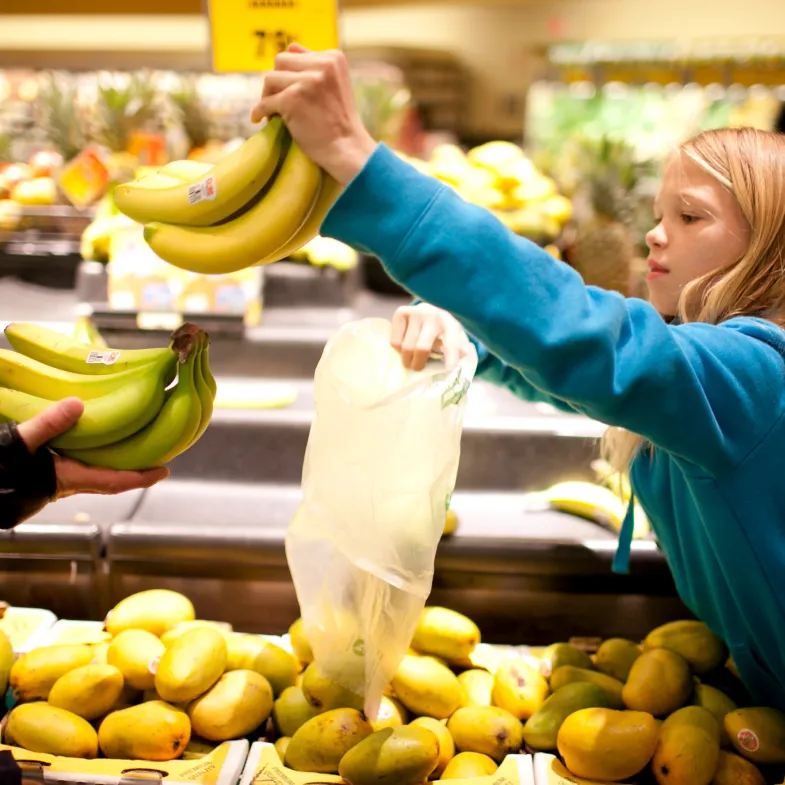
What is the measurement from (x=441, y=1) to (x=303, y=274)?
98cm

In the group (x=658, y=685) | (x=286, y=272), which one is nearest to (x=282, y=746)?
(x=658, y=685)

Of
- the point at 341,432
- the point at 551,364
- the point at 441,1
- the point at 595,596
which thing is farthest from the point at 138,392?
the point at 441,1

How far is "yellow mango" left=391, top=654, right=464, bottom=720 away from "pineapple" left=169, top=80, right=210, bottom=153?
2564mm

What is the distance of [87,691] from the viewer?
1347 millimetres

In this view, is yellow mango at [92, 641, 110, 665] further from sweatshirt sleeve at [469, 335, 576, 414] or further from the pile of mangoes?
sweatshirt sleeve at [469, 335, 576, 414]

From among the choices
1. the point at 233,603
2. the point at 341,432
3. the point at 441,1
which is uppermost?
the point at 441,1

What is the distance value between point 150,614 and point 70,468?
1.99 ft

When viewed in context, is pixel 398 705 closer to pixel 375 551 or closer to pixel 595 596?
Result: pixel 375 551

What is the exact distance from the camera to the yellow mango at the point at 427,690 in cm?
141

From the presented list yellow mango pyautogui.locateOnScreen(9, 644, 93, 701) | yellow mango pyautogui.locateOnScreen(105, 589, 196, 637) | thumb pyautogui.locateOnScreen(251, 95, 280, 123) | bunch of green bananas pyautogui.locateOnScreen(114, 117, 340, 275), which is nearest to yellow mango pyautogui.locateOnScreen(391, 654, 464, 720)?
yellow mango pyautogui.locateOnScreen(105, 589, 196, 637)

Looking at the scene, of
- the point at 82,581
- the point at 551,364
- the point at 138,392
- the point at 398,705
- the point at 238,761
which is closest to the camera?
the point at 551,364

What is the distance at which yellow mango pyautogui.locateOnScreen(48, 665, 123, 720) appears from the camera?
1.34m

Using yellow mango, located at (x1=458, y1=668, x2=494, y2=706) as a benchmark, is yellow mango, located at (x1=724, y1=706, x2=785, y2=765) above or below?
above

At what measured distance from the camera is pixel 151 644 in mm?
1465
